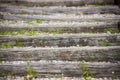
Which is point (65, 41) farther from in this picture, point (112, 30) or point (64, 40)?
point (112, 30)

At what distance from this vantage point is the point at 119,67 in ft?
11.6

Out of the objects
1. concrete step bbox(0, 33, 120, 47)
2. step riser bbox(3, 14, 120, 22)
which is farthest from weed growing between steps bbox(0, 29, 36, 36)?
step riser bbox(3, 14, 120, 22)

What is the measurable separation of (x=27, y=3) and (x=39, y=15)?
0.68 meters

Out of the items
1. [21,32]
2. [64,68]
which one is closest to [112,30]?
[64,68]

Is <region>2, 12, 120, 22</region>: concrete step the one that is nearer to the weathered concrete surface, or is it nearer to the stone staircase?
the stone staircase

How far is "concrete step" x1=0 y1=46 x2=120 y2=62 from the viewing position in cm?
376

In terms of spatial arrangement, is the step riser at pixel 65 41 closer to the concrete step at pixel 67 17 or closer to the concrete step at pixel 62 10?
the concrete step at pixel 67 17

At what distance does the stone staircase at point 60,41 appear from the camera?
3.56 m

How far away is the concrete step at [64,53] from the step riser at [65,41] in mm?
232

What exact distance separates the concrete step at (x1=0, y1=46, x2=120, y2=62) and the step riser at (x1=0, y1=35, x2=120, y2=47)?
23 cm

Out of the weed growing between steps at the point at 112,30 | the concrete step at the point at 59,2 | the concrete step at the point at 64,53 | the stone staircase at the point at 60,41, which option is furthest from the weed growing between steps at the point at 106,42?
the concrete step at the point at 59,2

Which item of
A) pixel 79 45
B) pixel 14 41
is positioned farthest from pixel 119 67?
pixel 14 41

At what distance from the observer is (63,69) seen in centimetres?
358

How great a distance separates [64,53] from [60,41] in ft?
1.10
